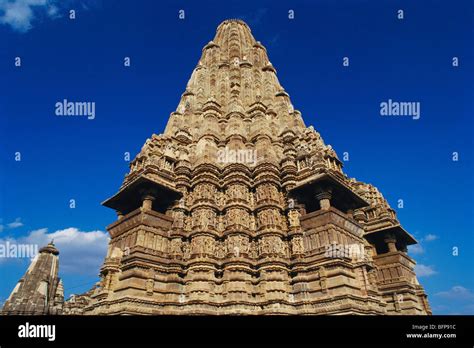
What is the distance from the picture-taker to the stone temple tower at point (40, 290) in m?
20.8

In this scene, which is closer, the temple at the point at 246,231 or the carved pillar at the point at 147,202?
the temple at the point at 246,231

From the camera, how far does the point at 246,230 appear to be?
53.9 ft

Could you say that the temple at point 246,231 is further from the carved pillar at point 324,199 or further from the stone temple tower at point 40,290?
the stone temple tower at point 40,290

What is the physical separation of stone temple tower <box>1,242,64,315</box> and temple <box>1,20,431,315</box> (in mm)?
2169

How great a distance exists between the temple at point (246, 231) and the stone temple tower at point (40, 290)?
217cm

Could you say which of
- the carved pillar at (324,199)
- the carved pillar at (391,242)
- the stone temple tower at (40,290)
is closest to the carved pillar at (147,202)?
the carved pillar at (324,199)

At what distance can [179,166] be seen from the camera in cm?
1884

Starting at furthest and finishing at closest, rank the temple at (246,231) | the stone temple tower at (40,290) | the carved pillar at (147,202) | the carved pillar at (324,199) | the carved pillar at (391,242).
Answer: the carved pillar at (391,242)
the stone temple tower at (40,290)
the carved pillar at (147,202)
the carved pillar at (324,199)
the temple at (246,231)

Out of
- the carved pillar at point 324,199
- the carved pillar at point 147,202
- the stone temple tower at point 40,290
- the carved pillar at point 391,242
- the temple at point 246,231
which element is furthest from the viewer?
the carved pillar at point 391,242

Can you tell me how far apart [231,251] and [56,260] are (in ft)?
55.8

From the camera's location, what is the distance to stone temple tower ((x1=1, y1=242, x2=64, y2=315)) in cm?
2083

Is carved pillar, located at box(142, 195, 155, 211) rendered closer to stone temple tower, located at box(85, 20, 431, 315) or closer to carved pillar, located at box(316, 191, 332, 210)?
stone temple tower, located at box(85, 20, 431, 315)

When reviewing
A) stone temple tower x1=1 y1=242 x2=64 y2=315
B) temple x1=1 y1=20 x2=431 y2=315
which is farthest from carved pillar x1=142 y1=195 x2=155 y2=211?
stone temple tower x1=1 y1=242 x2=64 y2=315

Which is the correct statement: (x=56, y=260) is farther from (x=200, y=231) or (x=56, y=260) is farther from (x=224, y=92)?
(x=224, y=92)
